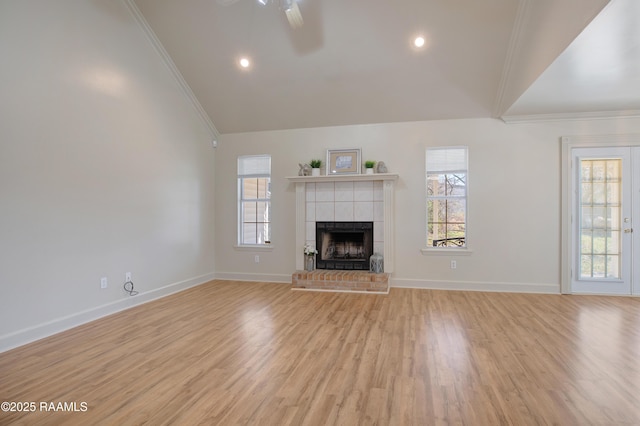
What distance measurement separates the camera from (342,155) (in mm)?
5777

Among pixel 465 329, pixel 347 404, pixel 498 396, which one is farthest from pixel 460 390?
pixel 465 329

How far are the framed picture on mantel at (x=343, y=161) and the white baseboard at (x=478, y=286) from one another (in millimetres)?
1913

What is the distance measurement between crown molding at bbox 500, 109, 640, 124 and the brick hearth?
301cm

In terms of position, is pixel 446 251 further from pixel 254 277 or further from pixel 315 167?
pixel 254 277

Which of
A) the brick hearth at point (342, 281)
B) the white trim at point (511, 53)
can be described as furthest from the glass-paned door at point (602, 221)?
the brick hearth at point (342, 281)

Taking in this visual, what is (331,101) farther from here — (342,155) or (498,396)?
(498,396)

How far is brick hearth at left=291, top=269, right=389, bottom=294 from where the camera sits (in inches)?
204

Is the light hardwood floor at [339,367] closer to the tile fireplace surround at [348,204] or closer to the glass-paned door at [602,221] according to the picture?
the glass-paned door at [602,221]

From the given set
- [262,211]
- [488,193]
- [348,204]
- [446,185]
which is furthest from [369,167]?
[262,211]

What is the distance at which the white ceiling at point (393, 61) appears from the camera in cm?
365

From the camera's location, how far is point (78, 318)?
12.0 ft

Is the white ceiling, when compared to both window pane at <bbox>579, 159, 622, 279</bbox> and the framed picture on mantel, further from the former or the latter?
window pane at <bbox>579, 159, 622, 279</bbox>

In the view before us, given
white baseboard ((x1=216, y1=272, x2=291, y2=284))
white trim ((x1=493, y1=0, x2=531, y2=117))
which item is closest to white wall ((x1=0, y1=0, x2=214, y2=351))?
white baseboard ((x1=216, y1=272, x2=291, y2=284))

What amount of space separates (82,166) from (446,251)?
4.96m
